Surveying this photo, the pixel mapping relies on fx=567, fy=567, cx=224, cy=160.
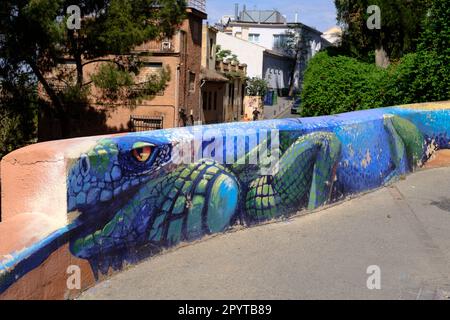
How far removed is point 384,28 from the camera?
20.4m

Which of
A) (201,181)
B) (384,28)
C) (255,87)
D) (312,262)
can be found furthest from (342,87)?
(255,87)

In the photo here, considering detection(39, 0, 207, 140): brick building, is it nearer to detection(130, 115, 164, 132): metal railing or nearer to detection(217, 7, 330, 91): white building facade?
detection(130, 115, 164, 132): metal railing

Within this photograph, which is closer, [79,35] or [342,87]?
[342,87]

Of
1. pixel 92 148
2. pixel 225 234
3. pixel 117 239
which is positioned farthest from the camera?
pixel 225 234

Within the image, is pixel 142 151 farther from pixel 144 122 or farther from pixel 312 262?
pixel 144 122

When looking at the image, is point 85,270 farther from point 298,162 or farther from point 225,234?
point 298,162

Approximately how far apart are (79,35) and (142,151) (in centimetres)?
1520

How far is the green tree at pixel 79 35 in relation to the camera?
55.6 feet

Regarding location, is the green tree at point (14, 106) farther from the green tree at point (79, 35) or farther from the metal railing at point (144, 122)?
the metal railing at point (144, 122)

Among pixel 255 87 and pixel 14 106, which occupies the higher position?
pixel 255 87

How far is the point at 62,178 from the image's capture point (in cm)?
444

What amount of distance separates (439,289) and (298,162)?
2.70 metres

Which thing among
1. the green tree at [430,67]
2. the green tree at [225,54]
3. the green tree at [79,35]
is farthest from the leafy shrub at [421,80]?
the green tree at [225,54]
